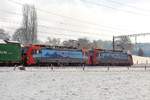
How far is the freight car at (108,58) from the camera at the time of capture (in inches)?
2775

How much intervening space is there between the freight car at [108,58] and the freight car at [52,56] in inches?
124

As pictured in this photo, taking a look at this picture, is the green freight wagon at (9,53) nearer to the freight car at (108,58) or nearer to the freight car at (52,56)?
the freight car at (52,56)

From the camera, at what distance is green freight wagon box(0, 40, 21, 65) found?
5112cm

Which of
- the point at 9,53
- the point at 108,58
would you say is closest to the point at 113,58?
the point at 108,58

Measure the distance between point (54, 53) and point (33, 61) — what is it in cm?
536

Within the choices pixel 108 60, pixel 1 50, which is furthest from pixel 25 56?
pixel 108 60

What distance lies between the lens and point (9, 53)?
5197 cm

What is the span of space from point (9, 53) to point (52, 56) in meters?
9.97

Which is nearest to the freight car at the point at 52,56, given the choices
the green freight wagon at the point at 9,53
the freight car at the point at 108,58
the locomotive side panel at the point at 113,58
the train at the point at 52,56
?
the train at the point at 52,56

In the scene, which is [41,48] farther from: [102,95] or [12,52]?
[102,95]

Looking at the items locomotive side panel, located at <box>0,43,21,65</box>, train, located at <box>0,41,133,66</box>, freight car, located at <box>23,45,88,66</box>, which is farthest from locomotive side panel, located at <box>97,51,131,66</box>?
locomotive side panel, located at <box>0,43,21,65</box>

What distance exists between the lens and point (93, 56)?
2758 inches

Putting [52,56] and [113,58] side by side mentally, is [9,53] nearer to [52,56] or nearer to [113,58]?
[52,56]

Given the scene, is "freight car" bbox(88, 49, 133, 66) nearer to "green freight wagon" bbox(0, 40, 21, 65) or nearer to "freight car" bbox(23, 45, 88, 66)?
"freight car" bbox(23, 45, 88, 66)
